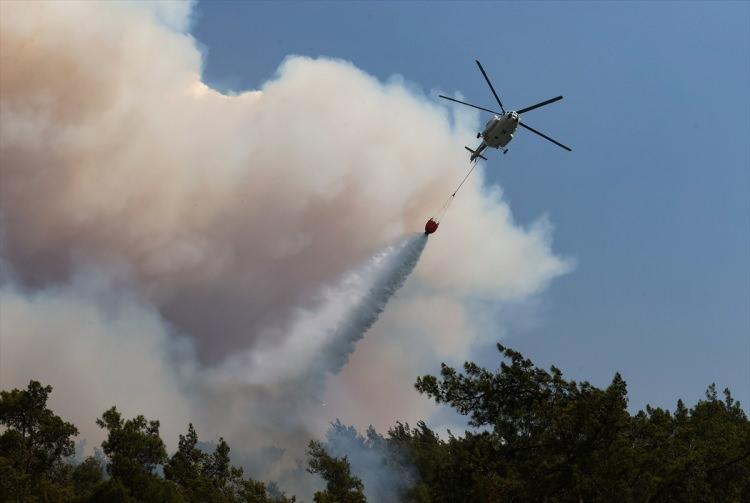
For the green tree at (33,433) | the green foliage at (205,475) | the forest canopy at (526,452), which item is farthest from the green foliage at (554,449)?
the green tree at (33,433)

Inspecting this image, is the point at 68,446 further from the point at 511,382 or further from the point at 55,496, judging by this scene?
the point at 511,382

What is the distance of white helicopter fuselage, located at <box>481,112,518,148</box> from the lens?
230ft

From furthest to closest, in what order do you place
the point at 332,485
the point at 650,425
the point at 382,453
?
the point at 382,453 < the point at 332,485 < the point at 650,425

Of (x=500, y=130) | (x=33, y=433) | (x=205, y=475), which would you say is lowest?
(x=33, y=433)

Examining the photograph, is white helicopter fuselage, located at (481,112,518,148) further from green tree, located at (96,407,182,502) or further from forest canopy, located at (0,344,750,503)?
green tree, located at (96,407,182,502)

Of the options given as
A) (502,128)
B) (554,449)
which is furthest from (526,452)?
(502,128)

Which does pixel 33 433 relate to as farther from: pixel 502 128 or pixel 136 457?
pixel 502 128

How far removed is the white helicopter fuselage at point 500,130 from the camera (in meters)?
70.1

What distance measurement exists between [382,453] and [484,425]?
55.8 meters

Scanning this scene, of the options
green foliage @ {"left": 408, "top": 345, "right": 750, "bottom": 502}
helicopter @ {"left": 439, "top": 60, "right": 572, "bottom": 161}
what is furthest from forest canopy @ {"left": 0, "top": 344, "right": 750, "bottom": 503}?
helicopter @ {"left": 439, "top": 60, "right": 572, "bottom": 161}

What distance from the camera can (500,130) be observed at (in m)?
70.8

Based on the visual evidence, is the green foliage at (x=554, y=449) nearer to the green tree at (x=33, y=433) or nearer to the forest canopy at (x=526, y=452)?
the forest canopy at (x=526, y=452)

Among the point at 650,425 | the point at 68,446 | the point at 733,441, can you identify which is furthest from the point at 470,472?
the point at 68,446

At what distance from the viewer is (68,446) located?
64938 mm
